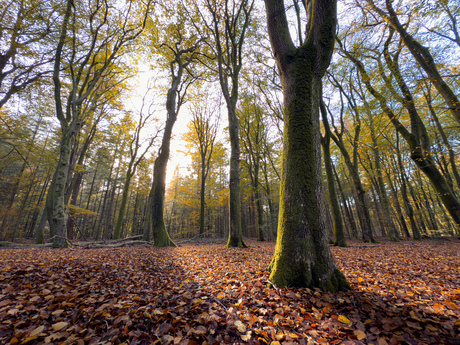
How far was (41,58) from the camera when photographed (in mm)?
8156

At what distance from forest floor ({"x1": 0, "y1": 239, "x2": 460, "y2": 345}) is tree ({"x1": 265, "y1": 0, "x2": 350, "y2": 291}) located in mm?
349

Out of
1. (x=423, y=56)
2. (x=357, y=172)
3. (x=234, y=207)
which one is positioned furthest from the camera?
(x=357, y=172)

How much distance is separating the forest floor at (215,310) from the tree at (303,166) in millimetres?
349

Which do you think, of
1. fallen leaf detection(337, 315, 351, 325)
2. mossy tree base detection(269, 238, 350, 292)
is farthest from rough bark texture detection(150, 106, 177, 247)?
fallen leaf detection(337, 315, 351, 325)

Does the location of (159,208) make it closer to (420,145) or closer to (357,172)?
(420,145)

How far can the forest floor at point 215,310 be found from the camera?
5.58 ft

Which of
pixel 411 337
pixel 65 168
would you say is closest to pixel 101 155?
pixel 65 168

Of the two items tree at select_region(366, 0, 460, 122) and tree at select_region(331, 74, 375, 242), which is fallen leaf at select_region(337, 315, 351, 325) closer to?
tree at select_region(366, 0, 460, 122)

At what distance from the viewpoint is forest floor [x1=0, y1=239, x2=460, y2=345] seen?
5.58 ft

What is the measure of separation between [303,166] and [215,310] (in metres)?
2.67

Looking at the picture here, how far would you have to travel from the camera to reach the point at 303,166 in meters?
3.14

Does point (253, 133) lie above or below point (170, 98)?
above

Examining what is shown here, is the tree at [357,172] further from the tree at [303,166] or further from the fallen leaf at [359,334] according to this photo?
the fallen leaf at [359,334]

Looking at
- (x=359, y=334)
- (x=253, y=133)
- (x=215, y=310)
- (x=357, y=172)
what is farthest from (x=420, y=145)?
(x=253, y=133)
